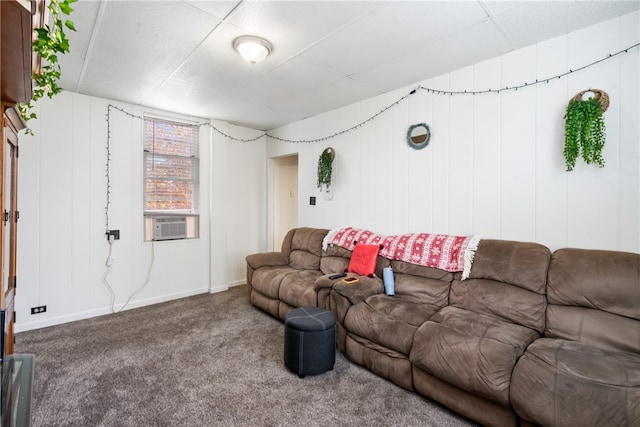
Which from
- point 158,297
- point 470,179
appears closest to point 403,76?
point 470,179

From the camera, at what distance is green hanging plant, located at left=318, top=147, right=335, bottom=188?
396 centimetres

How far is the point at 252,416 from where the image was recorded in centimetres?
189

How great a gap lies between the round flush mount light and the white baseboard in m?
3.28

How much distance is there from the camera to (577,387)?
4.63ft

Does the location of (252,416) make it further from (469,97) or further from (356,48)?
(469,97)

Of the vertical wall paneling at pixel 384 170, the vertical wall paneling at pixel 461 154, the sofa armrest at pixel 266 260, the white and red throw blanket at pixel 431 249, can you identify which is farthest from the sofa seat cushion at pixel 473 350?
the sofa armrest at pixel 266 260

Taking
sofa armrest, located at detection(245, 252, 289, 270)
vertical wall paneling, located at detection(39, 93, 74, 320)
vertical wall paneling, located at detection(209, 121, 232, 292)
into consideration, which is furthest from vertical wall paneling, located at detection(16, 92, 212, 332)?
sofa armrest, located at detection(245, 252, 289, 270)

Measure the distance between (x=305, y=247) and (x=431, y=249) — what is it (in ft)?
5.60

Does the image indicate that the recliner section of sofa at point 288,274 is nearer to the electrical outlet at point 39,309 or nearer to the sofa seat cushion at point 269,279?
the sofa seat cushion at point 269,279

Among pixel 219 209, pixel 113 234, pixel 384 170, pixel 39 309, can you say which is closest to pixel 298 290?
pixel 384 170

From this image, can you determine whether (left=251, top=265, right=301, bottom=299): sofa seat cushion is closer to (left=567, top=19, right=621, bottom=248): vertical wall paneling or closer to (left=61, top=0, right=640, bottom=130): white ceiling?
(left=61, top=0, right=640, bottom=130): white ceiling

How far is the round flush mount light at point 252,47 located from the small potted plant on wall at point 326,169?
1691 mm

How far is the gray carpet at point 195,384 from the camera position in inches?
73.7

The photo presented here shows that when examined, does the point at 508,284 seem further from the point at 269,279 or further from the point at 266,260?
the point at 266,260
